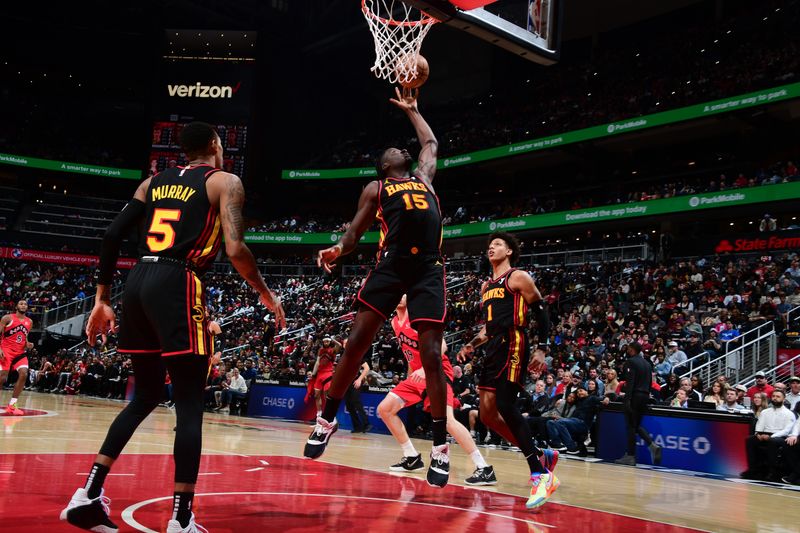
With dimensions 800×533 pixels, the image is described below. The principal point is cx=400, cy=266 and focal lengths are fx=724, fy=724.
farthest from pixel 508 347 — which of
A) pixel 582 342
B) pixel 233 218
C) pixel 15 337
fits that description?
pixel 582 342

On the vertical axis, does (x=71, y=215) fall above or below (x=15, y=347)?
above

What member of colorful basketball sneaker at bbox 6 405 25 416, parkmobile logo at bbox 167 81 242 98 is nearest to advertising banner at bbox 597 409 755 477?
colorful basketball sneaker at bbox 6 405 25 416

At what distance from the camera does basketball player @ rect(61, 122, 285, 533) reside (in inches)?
131

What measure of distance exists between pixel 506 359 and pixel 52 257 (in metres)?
33.2

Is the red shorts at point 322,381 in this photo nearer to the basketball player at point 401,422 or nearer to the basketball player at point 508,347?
the basketball player at point 401,422

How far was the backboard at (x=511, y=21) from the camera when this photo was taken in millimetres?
6551

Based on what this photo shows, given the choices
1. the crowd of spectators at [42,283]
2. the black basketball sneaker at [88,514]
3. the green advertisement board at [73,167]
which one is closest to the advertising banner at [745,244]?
the black basketball sneaker at [88,514]

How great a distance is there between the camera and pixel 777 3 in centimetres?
2708

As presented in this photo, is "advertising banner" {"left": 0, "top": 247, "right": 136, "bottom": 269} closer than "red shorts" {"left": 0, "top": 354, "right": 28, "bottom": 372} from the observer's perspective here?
No

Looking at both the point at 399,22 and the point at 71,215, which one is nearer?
the point at 399,22

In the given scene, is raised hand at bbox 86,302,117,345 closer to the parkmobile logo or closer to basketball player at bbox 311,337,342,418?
basketball player at bbox 311,337,342,418

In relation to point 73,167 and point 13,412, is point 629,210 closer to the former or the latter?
point 13,412

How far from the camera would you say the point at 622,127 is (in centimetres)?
2612

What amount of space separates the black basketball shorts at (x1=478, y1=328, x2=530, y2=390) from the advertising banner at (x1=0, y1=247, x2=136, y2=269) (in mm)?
30425
